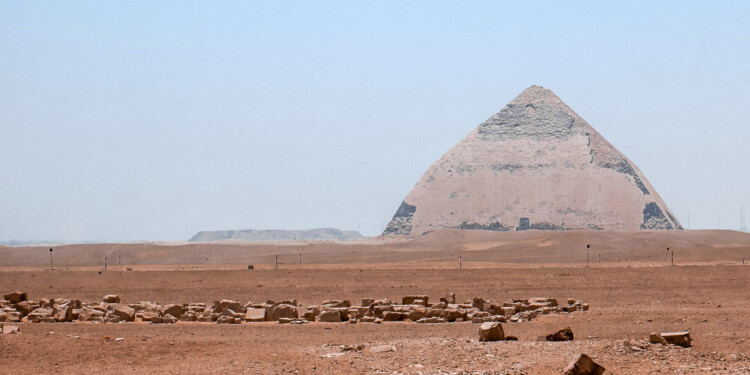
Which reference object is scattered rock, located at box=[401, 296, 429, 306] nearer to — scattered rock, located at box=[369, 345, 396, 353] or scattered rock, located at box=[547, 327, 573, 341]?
scattered rock, located at box=[547, 327, 573, 341]

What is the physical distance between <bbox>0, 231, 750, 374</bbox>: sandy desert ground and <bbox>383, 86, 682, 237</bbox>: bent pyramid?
8284cm

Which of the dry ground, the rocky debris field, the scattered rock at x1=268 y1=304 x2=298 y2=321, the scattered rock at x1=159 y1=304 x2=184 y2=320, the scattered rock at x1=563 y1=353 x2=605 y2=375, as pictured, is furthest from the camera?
the scattered rock at x1=159 y1=304 x2=184 y2=320

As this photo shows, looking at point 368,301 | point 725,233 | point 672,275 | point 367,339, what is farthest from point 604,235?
point 367,339

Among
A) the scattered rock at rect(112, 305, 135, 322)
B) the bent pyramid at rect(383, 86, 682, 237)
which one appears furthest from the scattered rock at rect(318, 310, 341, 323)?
the bent pyramid at rect(383, 86, 682, 237)

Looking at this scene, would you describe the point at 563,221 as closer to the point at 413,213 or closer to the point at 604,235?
the point at 413,213

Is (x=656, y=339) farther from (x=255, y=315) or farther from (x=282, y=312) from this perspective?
(x=255, y=315)

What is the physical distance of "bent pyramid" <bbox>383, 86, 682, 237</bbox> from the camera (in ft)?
370

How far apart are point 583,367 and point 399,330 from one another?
522 centimetres

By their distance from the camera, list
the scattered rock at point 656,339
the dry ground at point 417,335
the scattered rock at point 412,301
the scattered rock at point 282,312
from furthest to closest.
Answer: the scattered rock at point 412,301 < the scattered rock at point 282,312 < the scattered rock at point 656,339 < the dry ground at point 417,335

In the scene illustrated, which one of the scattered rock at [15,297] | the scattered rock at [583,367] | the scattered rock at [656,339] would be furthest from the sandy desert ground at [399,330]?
the scattered rock at [15,297]

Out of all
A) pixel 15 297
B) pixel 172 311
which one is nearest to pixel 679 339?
pixel 172 311

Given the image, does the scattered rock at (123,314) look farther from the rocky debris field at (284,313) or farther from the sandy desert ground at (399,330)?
the sandy desert ground at (399,330)

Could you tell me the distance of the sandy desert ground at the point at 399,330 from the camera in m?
10.9

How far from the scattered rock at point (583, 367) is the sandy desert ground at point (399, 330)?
40cm
